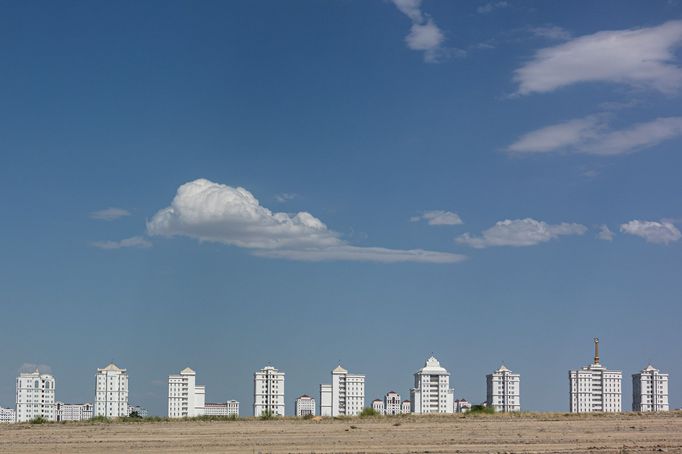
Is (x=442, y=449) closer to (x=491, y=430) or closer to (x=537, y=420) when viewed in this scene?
(x=491, y=430)

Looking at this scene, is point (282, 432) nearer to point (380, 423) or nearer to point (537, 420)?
point (380, 423)

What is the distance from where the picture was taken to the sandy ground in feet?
125

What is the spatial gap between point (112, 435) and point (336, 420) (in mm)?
17586

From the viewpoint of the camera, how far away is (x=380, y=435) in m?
45.5

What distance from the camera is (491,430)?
48.1m

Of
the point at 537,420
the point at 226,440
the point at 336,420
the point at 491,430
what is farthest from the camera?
the point at 336,420

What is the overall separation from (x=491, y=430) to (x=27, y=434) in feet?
77.8

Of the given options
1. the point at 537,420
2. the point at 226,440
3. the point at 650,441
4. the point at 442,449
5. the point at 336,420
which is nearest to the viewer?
the point at 442,449

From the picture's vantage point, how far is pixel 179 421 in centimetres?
6297

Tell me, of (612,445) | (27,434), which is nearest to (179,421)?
(27,434)

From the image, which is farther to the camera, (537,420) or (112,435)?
(537,420)

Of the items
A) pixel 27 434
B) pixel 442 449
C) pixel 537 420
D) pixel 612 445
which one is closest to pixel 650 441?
pixel 612 445

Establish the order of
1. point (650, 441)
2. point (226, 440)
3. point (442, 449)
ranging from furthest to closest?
point (226, 440)
point (650, 441)
point (442, 449)

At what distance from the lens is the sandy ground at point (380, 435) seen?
38.2 meters
